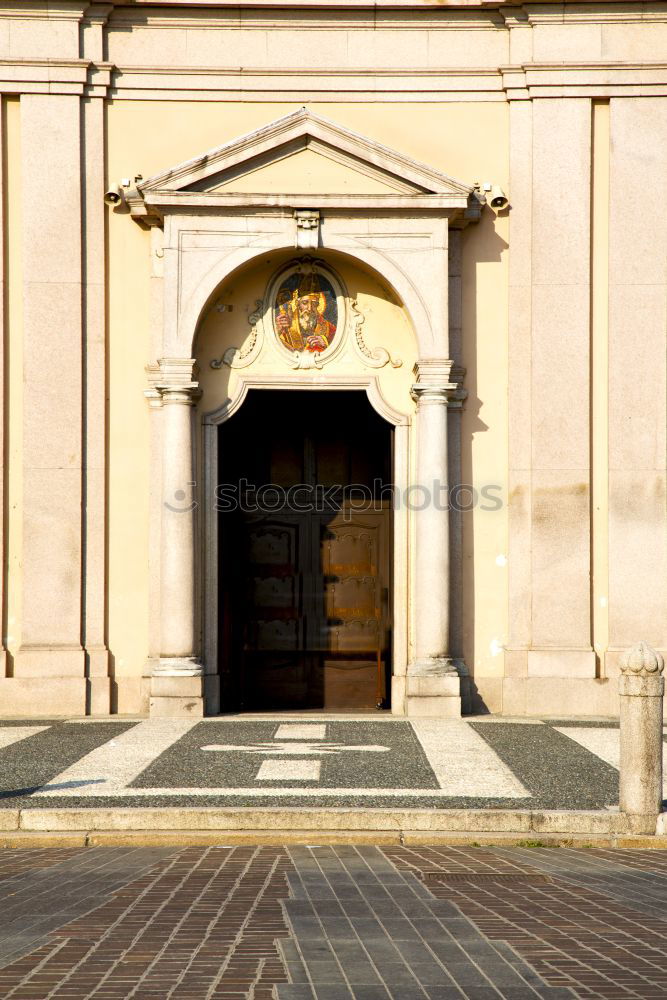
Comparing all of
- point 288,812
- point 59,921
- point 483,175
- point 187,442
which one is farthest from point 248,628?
point 59,921

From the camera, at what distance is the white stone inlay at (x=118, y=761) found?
395 inches

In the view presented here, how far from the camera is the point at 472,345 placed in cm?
1573

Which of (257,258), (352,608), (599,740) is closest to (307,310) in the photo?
(257,258)

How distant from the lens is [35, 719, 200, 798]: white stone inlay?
32.9 ft

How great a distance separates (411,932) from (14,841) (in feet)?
11.4

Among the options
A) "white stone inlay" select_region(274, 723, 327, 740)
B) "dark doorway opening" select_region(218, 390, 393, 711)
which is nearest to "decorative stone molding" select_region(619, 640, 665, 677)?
"white stone inlay" select_region(274, 723, 327, 740)

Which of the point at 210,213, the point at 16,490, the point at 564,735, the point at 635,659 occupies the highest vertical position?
the point at 210,213

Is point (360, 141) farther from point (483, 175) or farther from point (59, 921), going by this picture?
point (59, 921)

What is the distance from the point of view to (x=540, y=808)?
9.32 meters

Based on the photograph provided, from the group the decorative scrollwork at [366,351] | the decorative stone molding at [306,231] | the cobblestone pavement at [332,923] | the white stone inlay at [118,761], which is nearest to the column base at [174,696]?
the white stone inlay at [118,761]

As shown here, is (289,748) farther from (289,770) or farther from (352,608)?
(352,608)

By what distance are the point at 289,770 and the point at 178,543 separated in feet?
15.7

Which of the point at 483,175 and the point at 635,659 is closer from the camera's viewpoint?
the point at 635,659

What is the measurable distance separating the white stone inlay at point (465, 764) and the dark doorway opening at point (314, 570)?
294 centimetres
